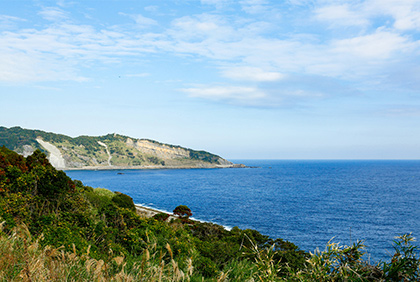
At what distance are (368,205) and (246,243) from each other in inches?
2287

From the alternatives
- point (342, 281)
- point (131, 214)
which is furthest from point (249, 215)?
point (342, 281)

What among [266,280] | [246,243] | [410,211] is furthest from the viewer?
[410,211]

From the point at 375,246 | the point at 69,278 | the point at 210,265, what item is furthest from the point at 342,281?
the point at 375,246

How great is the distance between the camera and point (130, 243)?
1240 centimetres

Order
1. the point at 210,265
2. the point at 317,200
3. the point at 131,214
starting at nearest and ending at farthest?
the point at 210,265 → the point at 131,214 → the point at 317,200

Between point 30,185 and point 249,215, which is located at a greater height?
point 30,185

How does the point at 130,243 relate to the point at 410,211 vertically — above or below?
above

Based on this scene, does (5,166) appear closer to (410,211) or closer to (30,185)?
(30,185)

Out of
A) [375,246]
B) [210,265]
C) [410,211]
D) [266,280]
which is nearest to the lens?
[266,280]

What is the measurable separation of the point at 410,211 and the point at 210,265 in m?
66.2

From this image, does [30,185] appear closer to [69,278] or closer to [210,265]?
[210,265]

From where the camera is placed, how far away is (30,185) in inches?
620

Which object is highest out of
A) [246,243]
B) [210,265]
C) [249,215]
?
[210,265]

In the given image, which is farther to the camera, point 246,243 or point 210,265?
point 246,243
